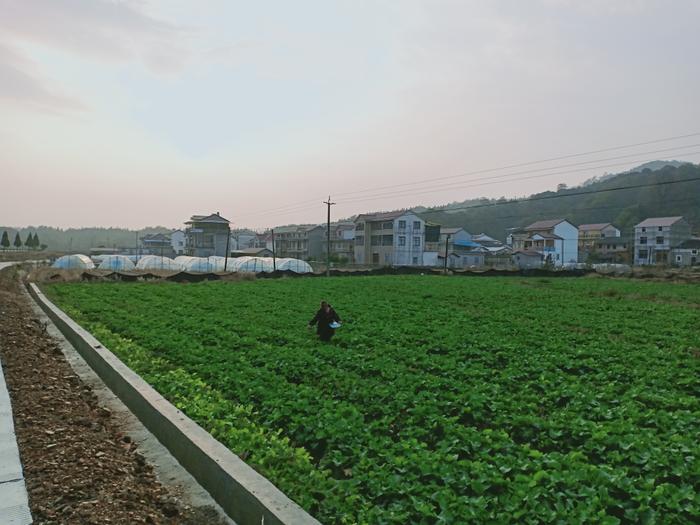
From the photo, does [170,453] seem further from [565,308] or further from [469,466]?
[565,308]

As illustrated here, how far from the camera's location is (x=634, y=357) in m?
10.1

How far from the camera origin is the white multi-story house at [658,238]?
6912 cm

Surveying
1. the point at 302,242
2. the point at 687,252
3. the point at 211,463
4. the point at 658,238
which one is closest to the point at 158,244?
the point at 302,242

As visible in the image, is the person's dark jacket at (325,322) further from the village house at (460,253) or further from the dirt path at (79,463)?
the village house at (460,253)

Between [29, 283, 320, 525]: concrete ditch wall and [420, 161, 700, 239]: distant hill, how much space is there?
174 feet

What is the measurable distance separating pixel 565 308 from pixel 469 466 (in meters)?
16.3

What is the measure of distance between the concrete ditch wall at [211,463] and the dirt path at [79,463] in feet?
0.89

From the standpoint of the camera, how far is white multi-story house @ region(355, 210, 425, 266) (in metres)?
67.8


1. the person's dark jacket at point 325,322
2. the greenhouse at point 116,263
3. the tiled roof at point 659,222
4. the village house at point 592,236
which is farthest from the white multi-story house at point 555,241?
the person's dark jacket at point 325,322

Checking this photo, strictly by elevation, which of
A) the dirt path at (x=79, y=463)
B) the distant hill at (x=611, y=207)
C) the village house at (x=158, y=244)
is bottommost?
the dirt path at (x=79, y=463)

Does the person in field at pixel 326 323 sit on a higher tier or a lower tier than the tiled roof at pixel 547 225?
lower

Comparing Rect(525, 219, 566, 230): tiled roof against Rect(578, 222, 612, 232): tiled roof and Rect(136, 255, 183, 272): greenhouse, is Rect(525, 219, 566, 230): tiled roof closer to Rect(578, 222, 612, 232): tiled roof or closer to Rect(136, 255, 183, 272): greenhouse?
Rect(578, 222, 612, 232): tiled roof

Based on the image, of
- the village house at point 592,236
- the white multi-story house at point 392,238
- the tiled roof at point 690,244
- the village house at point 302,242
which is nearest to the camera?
the tiled roof at point 690,244

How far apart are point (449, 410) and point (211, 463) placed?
323cm
